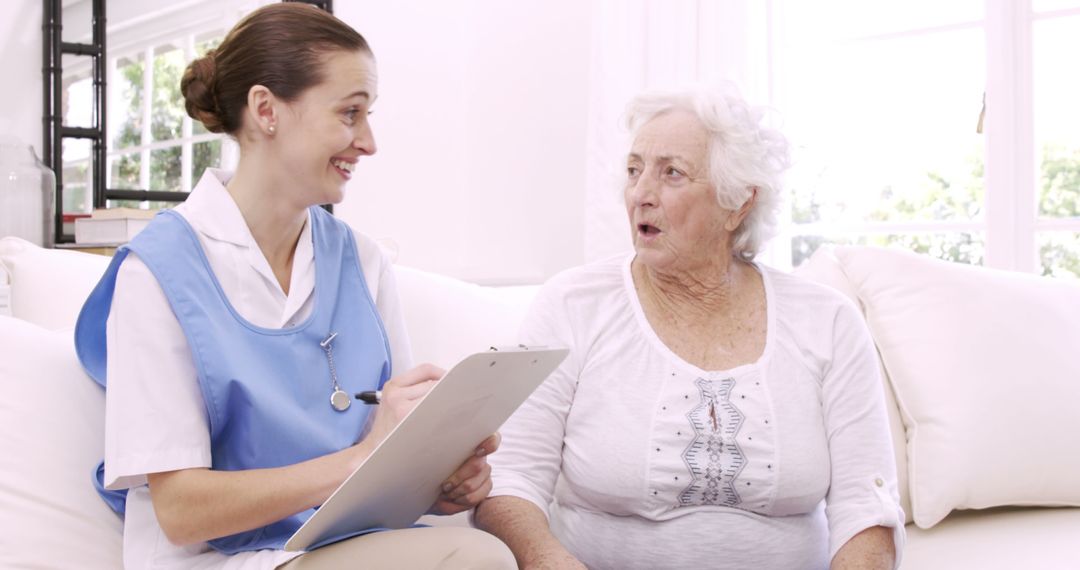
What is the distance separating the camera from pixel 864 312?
2.11 m

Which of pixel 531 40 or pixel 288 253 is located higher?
pixel 531 40

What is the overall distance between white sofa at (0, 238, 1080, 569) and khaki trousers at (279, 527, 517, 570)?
0.58 m

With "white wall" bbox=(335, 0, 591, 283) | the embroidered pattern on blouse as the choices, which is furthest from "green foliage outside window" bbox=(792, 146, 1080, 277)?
the embroidered pattern on blouse

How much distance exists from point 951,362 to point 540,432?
0.84 metres

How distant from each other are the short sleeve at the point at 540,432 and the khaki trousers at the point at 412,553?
33 centimetres

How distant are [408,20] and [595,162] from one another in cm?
86

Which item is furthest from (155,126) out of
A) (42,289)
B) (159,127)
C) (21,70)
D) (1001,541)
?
(1001,541)

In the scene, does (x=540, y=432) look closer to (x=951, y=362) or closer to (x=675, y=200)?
(x=675, y=200)

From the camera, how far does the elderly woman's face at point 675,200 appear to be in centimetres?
171

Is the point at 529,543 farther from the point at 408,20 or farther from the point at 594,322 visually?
the point at 408,20

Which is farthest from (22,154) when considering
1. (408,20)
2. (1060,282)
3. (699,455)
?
(1060,282)

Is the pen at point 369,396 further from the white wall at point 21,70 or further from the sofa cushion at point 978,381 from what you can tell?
the white wall at point 21,70

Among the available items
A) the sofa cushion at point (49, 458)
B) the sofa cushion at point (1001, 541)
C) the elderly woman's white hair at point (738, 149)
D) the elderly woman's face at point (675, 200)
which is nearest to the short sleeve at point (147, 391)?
the sofa cushion at point (49, 458)

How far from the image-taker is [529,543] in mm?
1498
